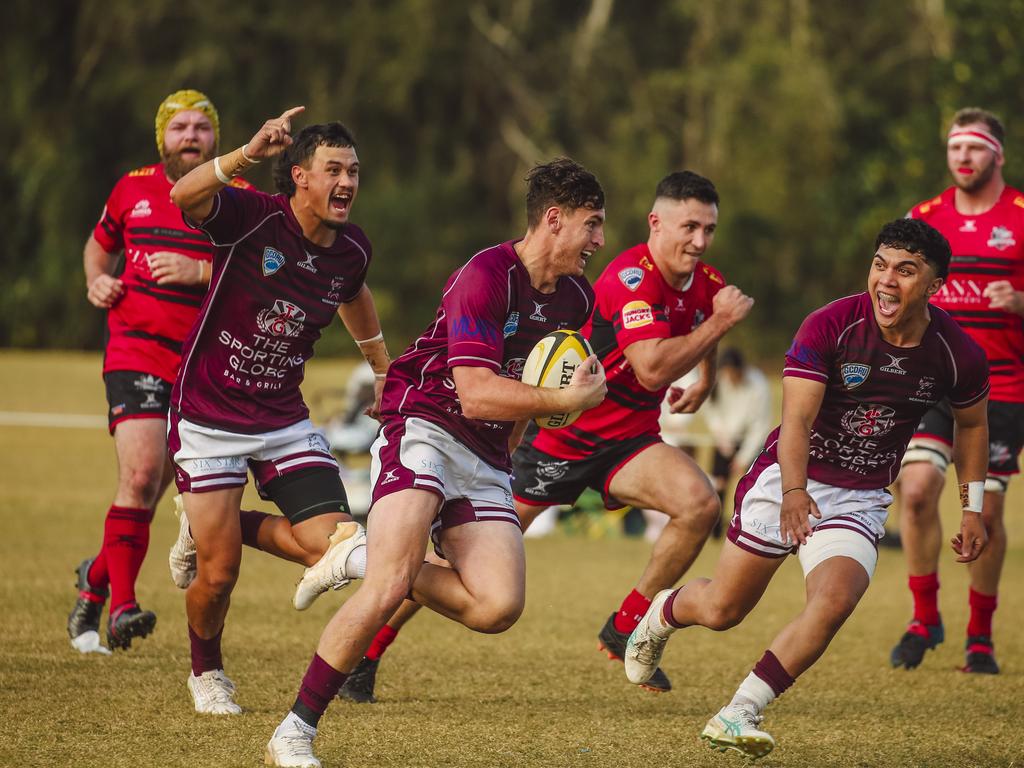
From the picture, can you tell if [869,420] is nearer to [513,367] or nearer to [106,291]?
[513,367]

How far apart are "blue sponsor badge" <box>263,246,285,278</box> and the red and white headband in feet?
12.7

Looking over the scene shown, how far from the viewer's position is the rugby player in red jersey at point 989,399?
7.07 meters

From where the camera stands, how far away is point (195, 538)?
5.39 m

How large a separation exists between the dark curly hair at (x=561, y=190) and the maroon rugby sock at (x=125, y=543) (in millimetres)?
2534

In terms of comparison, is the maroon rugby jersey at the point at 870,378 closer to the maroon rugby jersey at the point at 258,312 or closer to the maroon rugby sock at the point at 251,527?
the maroon rugby jersey at the point at 258,312

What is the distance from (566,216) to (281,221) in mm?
1153

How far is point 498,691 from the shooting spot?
6105 millimetres

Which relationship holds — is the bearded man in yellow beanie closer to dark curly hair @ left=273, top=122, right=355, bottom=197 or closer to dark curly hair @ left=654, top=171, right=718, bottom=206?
dark curly hair @ left=273, top=122, right=355, bottom=197

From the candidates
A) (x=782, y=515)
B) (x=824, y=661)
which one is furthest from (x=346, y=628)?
(x=824, y=661)

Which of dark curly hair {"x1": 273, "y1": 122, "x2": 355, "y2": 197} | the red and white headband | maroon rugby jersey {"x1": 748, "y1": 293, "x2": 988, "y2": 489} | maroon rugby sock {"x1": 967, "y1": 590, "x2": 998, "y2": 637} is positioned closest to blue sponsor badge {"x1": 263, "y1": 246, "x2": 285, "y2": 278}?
dark curly hair {"x1": 273, "y1": 122, "x2": 355, "y2": 197}

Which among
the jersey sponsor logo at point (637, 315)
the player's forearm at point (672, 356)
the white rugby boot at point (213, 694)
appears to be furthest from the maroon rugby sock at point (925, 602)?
the white rugby boot at point (213, 694)

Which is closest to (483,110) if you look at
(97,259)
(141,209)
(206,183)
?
(97,259)

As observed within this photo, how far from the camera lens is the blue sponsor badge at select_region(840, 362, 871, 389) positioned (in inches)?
203

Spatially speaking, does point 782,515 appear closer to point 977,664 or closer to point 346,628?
point 346,628
